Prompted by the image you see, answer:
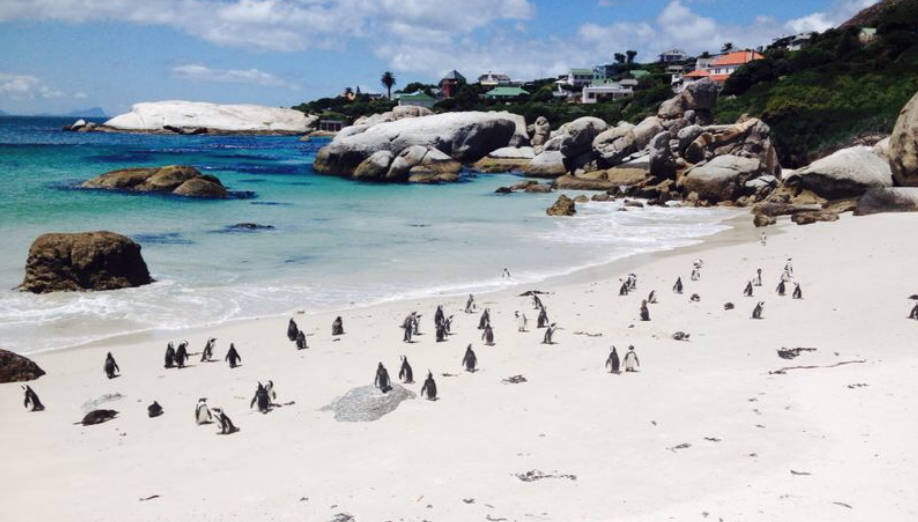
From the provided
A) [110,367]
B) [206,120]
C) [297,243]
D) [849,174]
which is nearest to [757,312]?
[110,367]

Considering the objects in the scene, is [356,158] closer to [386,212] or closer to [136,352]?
[386,212]

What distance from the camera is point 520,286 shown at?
1819 centimetres

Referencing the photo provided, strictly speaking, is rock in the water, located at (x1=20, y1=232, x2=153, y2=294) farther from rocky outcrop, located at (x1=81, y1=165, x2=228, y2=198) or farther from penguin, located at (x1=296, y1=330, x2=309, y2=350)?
rocky outcrop, located at (x1=81, y1=165, x2=228, y2=198)

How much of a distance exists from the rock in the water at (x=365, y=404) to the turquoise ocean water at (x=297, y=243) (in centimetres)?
656

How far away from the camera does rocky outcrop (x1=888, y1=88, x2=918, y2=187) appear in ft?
85.6

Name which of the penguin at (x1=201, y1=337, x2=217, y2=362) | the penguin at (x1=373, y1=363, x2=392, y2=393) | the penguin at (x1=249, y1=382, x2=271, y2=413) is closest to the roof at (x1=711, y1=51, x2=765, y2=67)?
the penguin at (x1=201, y1=337, x2=217, y2=362)

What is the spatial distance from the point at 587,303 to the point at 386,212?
19155mm

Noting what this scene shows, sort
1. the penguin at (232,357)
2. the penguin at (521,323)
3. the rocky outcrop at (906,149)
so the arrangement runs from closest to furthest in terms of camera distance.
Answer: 1. the penguin at (232,357)
2. the penguin at (521,323)
3. the rocky outcrop at (906,149)

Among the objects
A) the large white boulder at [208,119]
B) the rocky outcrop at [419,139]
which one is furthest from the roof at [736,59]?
the large white boulder at [208,119]

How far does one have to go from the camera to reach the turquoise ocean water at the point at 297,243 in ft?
52.7

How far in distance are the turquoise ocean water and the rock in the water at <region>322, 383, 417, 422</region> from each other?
6560 millimetres

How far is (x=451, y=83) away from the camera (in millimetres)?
132500

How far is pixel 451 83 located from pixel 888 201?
369 feet

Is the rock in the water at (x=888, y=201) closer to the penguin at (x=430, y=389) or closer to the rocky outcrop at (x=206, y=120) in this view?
the penguin at (x=430, y=389)
